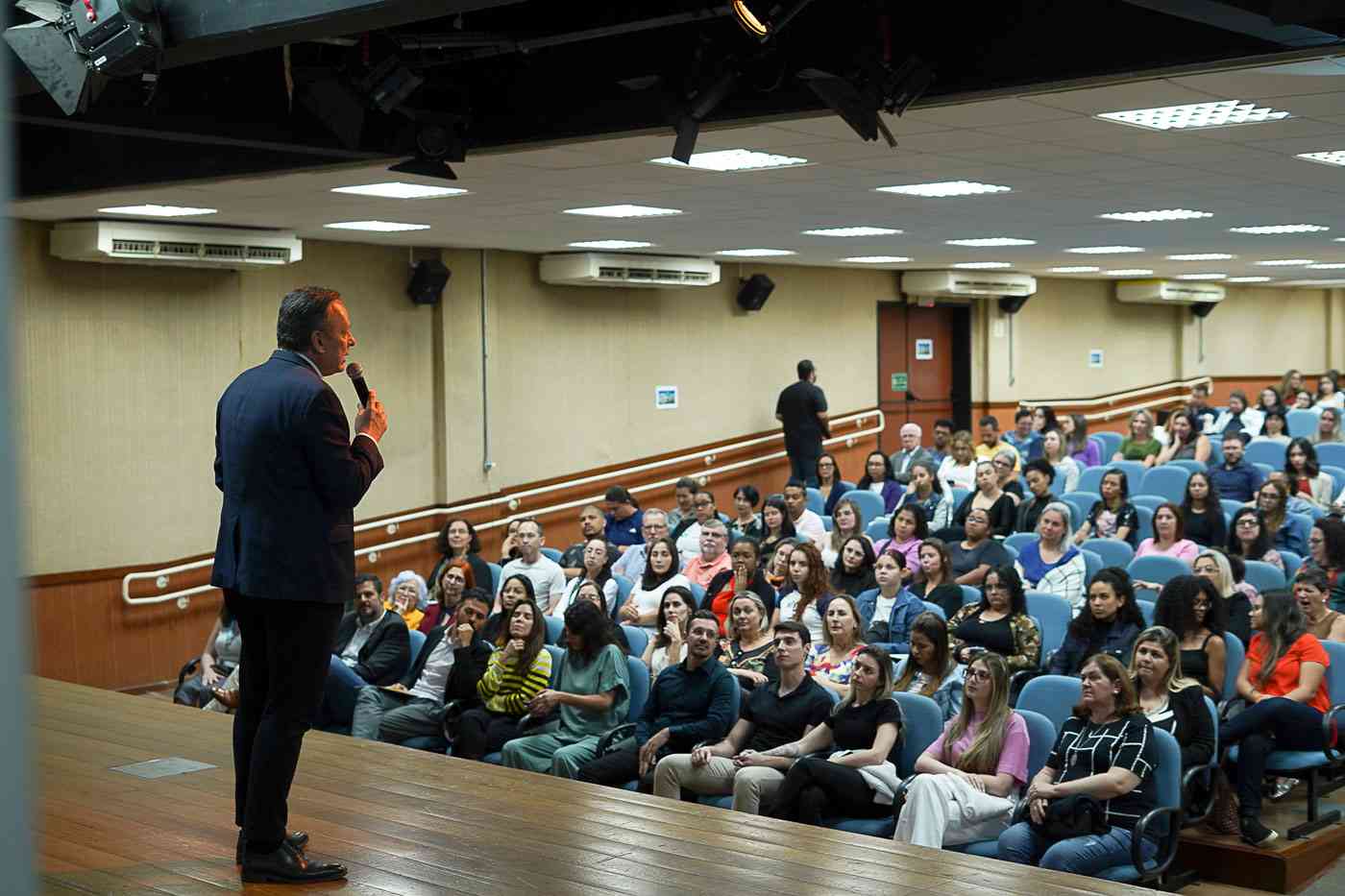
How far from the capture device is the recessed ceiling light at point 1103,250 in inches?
456

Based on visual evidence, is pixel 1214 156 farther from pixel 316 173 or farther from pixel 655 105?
pixel 316 173

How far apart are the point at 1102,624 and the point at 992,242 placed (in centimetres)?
559

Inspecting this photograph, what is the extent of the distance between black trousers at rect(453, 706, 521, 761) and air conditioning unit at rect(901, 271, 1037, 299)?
9427mm

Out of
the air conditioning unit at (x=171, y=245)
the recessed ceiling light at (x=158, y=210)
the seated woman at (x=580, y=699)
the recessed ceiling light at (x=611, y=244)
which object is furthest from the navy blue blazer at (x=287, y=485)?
the recessed ceiling light at (x=611, y=244)

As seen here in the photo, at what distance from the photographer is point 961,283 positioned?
1442 centimetres

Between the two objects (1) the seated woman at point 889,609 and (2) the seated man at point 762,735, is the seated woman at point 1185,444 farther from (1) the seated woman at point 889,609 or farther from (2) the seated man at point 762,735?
(2) the seated man at point 762,735

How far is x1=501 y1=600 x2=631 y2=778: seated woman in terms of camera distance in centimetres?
568

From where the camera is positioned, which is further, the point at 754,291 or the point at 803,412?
the point at 754,291

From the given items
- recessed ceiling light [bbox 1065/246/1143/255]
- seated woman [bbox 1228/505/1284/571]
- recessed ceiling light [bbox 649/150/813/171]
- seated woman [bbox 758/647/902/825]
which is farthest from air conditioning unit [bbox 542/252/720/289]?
seated woman [bbox 758/647/902/825]

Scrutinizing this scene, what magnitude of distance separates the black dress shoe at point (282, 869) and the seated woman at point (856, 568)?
4.27 m

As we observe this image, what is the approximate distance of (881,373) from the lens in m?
14.9

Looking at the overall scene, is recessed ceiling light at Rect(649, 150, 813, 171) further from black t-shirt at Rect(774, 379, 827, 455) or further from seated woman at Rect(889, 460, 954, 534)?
black t-shirt at Rect(774, 379, 827, 455)

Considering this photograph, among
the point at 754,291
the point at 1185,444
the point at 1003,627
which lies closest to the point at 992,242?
the point at 1185,444

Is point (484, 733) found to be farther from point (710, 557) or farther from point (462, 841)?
point (462, 841)
